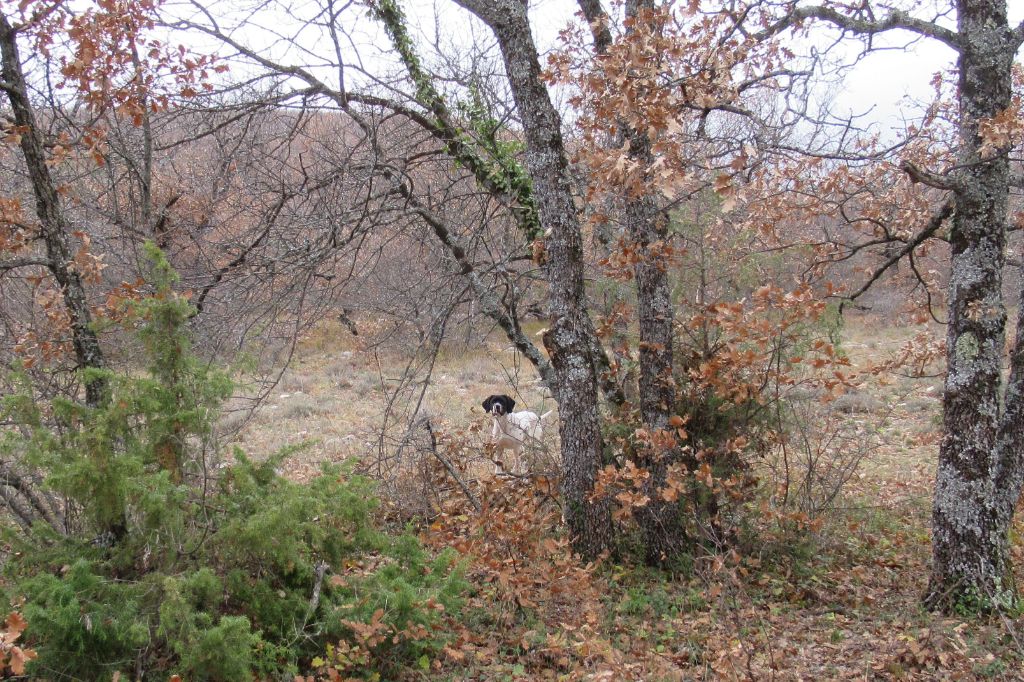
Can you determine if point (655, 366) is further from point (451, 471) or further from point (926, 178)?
point (926, 178)

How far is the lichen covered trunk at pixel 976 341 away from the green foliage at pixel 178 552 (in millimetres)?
3674

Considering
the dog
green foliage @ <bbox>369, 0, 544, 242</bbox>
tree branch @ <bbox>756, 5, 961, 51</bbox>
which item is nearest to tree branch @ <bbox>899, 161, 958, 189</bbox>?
tree branch @ <bbox>756, 5, 961, 51</bbox>

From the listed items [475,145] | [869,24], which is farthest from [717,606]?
[475,145]

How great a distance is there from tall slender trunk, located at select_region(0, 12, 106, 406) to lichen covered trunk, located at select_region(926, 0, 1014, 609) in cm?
640

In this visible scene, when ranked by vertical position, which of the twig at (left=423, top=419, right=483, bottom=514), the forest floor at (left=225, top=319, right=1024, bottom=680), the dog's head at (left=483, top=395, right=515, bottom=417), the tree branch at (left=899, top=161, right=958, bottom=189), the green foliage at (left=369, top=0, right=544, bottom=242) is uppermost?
the green foliage at (left=369, top=0, right=544, bottom=242)

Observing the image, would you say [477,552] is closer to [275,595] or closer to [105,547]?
[275,595]

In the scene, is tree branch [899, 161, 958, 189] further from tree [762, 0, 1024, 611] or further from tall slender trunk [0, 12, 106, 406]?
tall slender trunk [0, 12, 106, 406]

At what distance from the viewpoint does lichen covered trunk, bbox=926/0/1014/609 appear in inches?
215

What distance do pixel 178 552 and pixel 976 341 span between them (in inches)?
216

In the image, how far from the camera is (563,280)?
6.56 metres

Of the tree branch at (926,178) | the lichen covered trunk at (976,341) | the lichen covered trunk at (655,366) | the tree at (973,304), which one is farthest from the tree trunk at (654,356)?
the lichen covered trunk at (976,341)

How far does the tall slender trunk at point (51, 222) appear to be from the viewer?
605 centimetres

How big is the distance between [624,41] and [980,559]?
452 centimetres

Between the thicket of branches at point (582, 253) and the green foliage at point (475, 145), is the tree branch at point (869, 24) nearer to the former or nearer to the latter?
the thicket of branches at point (582, 253)
